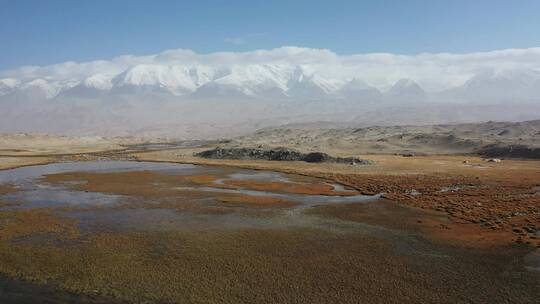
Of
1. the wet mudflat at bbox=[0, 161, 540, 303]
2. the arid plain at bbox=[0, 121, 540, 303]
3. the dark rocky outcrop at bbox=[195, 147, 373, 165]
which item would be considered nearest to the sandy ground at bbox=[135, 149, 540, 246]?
the arid plain at bbox=[0, 121, 540, 303]

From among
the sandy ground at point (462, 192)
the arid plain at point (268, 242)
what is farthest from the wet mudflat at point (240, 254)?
the sandy ground at point (462, 192)

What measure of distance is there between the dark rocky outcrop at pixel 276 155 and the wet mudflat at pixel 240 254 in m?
32.4

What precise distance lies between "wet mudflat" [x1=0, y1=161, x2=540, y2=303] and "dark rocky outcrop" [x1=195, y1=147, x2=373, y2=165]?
3235 centimetres

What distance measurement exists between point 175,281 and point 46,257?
724 centimetres

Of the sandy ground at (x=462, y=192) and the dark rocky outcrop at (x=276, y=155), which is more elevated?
the dark rocky outcrop at (x=276, y=155)

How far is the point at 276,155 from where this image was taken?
72.9 meters

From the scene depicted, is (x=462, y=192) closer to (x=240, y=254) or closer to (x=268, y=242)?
(x=268, y=242)

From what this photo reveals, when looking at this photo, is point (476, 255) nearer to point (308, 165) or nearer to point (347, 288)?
point (347, 288)

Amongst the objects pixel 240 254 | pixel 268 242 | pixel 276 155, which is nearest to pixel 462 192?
pixel 268 242

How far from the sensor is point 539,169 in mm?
58438

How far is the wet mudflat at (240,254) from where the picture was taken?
15875mm

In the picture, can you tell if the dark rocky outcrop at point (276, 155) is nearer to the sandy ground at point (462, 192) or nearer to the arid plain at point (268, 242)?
the sandy ground at point (462, 192)

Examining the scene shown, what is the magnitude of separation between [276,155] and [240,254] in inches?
2095

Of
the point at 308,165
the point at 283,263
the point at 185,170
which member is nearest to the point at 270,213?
the point at 283,263
